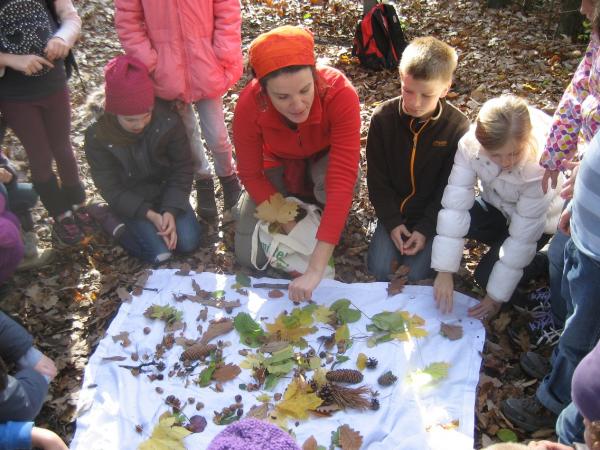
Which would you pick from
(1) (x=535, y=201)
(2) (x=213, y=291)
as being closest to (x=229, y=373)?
(2) (x=213, y=291)

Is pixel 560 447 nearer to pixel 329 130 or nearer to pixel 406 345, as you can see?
pixel 406 345

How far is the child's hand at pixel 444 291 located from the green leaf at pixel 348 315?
463 mm

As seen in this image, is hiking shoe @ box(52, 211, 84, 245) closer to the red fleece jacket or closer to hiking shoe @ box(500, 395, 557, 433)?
the red fleece jacket

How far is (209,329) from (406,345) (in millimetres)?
1111

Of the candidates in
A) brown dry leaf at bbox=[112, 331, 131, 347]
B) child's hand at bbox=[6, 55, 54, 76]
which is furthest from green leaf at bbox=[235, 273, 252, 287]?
child's hand at bbox=[6, 55, 54, 76]

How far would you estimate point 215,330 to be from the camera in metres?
3.13

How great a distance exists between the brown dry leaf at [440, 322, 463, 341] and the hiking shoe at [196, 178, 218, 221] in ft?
6.31

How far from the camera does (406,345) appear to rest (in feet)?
9.68

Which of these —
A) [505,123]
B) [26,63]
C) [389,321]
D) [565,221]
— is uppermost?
[26,63]

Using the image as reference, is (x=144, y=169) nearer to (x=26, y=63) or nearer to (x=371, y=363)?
(x=26, y=63)

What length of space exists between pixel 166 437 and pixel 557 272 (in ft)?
6.79

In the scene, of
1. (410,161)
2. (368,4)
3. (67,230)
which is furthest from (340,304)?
(368,4)

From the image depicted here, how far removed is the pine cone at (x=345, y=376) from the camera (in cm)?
278

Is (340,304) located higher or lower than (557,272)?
lower
